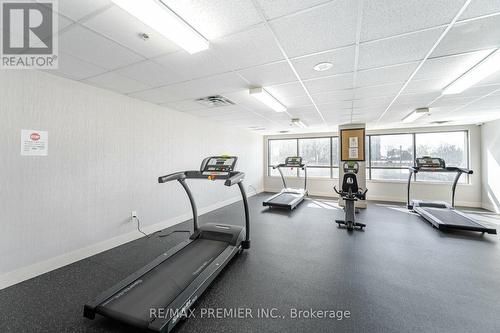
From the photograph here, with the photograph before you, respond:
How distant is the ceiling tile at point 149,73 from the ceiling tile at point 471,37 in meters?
2.88

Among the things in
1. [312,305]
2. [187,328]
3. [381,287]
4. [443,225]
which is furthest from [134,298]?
[443,225]

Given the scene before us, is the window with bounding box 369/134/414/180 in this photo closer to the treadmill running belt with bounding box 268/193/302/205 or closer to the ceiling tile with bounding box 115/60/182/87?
the treadmill running belt with bounding box 268/193/302/205

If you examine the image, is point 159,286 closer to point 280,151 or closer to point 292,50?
point 292,50

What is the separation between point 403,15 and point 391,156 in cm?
664

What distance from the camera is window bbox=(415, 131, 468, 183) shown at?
20.2 ft

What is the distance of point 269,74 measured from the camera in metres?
2.61

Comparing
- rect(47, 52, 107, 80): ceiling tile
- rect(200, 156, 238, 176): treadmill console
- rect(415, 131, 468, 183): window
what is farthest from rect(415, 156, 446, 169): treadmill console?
rect(47, 52, 107, 80): ceiling tile

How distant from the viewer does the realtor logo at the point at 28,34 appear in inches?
58.5

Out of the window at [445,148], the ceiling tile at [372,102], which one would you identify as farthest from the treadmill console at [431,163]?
the ceiling tile at [372,102]

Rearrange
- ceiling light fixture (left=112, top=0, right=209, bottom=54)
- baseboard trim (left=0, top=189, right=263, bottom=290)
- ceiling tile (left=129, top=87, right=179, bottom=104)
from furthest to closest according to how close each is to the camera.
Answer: ceiling tile (left=129, top=87, right=179, bottom=104) < baseboard trim (left=0, top=189, right=263, bottom=290) < ceiling light fixture (left=112, top=0, right=209, bottom=54)

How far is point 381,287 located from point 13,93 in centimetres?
465

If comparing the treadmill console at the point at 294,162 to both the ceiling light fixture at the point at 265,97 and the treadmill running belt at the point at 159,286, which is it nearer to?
the ceiling light fixture at the point at 265,97

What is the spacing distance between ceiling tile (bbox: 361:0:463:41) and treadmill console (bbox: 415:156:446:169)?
15.8 ft

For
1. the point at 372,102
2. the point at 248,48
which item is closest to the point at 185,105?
the point at 248,48
